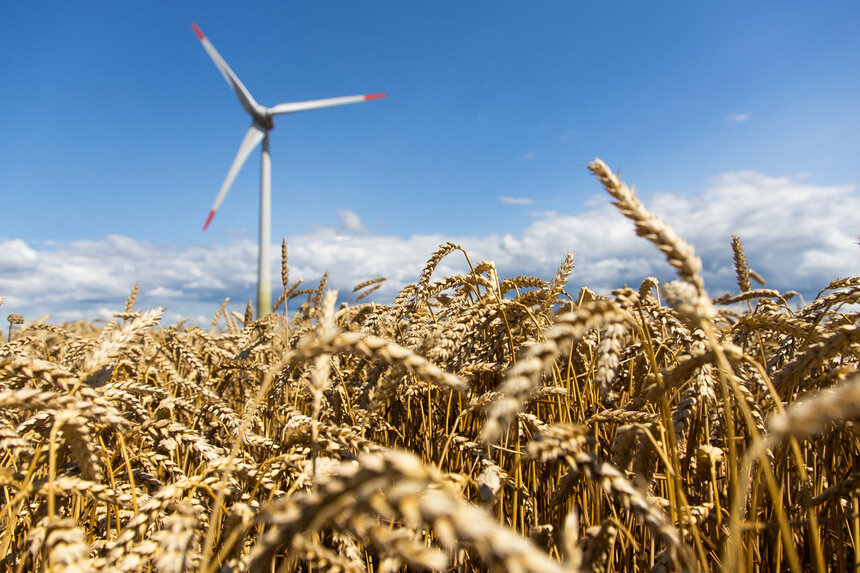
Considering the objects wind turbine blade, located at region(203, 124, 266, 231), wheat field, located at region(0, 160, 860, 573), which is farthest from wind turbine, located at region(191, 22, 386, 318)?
wheat field, located at region(0, 160, 860, 573)

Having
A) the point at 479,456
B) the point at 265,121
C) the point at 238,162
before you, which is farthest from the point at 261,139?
the point at 479,456

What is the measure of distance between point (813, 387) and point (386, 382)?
140 centimetres

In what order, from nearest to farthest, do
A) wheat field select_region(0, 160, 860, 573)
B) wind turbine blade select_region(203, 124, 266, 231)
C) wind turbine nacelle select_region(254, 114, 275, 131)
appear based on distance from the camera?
wheat field select_region(0, 160, 860, 573)
wind turbine blade select_region(203, 124, 266, 231)
wind turbine nacelle select_region(254, 114, 275, 131)

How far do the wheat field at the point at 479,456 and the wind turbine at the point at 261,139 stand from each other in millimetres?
16170

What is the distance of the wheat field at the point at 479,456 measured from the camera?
0.75 meters

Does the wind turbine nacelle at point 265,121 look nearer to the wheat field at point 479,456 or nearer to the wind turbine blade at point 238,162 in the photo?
the wind turbine blade at point 238,162

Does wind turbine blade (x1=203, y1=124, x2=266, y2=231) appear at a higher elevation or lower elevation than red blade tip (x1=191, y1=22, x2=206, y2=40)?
lower

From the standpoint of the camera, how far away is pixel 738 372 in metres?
2.21

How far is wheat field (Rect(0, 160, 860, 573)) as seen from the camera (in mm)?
747

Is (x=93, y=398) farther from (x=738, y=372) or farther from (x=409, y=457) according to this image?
(x=738, y=372)

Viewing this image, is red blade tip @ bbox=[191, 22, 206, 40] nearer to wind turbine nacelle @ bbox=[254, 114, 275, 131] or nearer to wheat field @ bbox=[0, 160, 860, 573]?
wind turbine nacelle @ bbox=[254, 114, 275, 131]

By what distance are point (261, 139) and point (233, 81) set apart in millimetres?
2971

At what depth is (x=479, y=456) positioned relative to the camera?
177 centimetres

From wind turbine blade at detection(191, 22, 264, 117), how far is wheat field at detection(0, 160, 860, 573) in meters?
18.3
